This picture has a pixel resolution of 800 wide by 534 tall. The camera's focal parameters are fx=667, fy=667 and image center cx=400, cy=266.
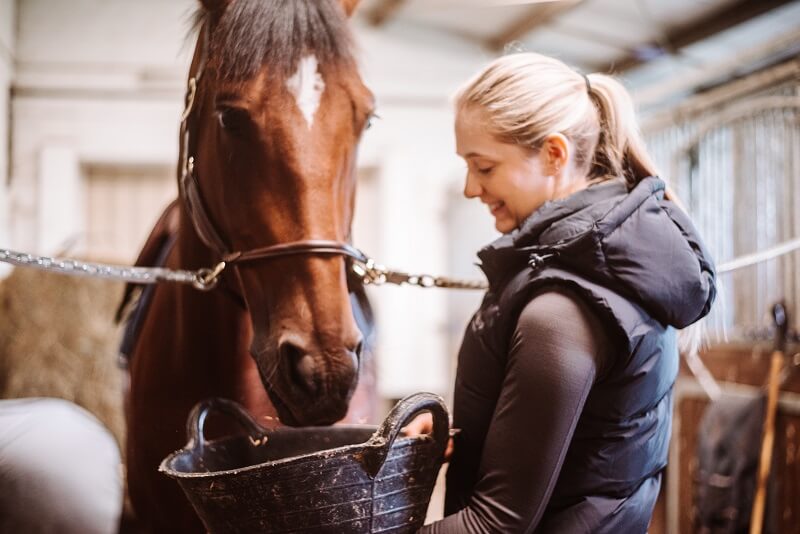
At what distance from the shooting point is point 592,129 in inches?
38.4

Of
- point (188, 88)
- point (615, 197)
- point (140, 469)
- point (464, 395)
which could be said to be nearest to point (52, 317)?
point (140, 469)

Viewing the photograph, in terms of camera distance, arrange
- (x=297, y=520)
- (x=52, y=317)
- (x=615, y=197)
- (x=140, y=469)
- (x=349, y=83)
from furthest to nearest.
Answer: (x=52, y=317)
(x=140, y=469)
(x=349, y=83)
(x=615, y=197)
(x=297, y=520)

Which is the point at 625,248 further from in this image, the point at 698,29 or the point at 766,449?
the point at 698,29

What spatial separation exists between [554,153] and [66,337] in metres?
2.27

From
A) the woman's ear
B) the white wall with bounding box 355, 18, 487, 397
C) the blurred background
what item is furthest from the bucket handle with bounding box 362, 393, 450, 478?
the white wall with bounding box 355, 18, 487, 397

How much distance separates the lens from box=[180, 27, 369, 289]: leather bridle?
94 cm

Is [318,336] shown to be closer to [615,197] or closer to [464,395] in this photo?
[464,395]

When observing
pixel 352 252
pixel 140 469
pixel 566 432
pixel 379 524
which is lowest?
pixel 140 469

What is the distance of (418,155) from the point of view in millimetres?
4875

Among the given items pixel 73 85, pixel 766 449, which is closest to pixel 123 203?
pixel 73 85

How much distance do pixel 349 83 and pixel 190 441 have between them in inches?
22.8

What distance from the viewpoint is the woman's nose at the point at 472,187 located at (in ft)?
3.33

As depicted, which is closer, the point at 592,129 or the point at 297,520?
the point at 297,520

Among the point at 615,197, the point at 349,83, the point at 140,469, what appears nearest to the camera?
the point at 615,197
